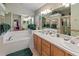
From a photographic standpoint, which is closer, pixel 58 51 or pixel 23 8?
pixel 58 51

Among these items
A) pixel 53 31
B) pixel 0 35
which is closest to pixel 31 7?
pixel 0 35

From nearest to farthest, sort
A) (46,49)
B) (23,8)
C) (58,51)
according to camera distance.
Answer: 1. (58,51)
2. (23,8)
3. (46,49)

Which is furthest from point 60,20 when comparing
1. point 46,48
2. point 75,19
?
point 46,48

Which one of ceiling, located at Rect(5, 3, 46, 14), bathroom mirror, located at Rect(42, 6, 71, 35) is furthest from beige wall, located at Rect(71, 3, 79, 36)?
ceiling, located at Rect(5, 3, 46, 14)

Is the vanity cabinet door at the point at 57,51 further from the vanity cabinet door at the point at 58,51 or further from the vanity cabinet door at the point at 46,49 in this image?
the vanity cabinet door at the point at 46,49

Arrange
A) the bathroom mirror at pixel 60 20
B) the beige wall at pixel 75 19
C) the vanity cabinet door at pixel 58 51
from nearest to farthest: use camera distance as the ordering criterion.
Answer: the vanity cabinet door at pixel 58 51 < the beige wall at pixel 75 19 < the bathroom mirror at pixel 60 20

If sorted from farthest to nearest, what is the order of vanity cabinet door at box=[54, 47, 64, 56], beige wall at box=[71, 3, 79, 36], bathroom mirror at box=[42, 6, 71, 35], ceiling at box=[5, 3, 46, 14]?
bathroom mirror at box=[42, 6, 71, 35] < beige wall at box=[71, 3, 79, 36] < ceiling at box=[5, 3, 46, 14] < vanity cabinet door at box=[54, 47, 64, 56]

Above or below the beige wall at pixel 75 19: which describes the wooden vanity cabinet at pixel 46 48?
below

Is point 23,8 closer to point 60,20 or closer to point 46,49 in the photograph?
point 60,20

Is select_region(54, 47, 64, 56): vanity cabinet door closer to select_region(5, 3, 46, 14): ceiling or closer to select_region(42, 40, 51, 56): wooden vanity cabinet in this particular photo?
select_region(42, 40, 51, 56): wooden vanity cabinet

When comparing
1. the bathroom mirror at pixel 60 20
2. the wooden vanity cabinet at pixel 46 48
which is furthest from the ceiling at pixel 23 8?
the wooden vanity cabinet at pixel 46 48

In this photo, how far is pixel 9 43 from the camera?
160 cm

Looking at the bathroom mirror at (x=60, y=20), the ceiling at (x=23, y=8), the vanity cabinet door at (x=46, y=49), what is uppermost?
the ceiling at (x=23, y=8)

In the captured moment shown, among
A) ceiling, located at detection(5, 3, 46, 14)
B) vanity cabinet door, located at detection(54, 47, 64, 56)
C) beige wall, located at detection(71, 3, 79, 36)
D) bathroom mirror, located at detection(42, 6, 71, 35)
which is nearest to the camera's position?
vanity cabinet door, located at detection(54, 47, 64, 56)
